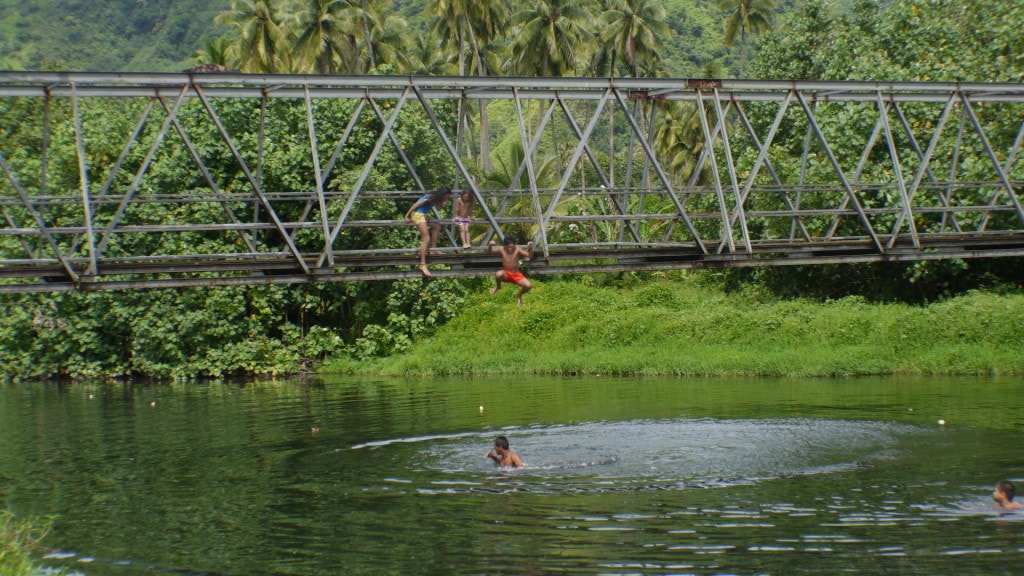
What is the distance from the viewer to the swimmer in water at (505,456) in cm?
1906

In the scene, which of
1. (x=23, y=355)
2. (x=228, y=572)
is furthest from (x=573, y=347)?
(x=228, y=572)

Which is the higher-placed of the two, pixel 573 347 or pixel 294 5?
pixel 294 5

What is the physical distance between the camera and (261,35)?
54.4m

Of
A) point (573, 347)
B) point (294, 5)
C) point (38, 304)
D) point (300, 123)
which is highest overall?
point (294, 5)

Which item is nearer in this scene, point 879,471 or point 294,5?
point 879,471

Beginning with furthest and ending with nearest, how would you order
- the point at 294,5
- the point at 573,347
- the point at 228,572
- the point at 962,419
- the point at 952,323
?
1. the point at 294,5
2. the point at 573,347
3. the point at 952,323
4. the point at 962,419
5. the point at 228,572

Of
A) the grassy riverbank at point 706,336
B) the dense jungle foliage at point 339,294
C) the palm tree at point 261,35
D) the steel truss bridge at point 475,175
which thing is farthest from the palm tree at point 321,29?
the grassy riverbank at point 706,336

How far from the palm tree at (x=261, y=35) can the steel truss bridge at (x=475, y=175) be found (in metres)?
8.24

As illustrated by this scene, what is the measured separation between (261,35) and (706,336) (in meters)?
30.0

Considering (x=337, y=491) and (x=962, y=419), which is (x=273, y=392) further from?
(x=962, y=419)

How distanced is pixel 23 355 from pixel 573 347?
67.8 feet

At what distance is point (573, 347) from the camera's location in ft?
126

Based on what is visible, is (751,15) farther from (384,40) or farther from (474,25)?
(384,40)

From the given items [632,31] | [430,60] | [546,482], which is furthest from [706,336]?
[430,60]
